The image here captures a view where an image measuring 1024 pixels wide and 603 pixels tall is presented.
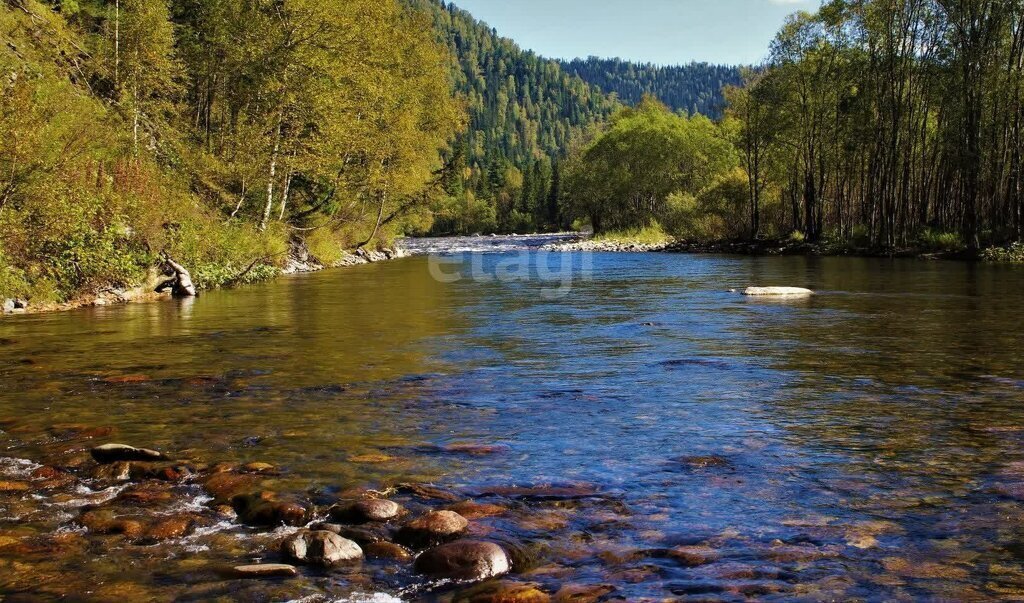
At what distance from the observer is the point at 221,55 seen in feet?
120

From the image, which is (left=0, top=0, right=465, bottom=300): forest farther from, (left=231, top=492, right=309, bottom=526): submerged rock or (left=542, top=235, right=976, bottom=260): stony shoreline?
(left=542, top=235, right=976, bottom=260): stony shoreline

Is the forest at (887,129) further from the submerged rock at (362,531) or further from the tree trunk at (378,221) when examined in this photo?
the submerged rock at (362,531)

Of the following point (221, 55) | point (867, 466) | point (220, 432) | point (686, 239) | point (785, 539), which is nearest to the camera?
point (785, 539)

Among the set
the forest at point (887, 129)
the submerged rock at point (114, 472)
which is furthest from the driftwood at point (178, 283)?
the forest at point (887, 129)

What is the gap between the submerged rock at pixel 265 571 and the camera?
4.39 metres

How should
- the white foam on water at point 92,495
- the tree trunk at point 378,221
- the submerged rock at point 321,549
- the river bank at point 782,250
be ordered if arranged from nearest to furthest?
the submerged rock at point 321,549, the white foam on water at point 92,495, the river bank at point 782,250, the tree trunk at point 378,221

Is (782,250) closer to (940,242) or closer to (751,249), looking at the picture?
(751,249)

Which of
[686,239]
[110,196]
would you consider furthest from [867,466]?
[686,239]

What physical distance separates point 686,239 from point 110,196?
2153 inches

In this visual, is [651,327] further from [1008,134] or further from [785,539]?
[1008,134]

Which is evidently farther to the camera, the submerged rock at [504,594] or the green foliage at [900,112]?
the green foliage at [900,112]

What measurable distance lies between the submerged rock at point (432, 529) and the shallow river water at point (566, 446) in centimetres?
21

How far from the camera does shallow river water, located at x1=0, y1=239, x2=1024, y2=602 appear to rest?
4445mm

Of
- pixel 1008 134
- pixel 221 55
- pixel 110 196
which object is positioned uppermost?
pixel 221 55
